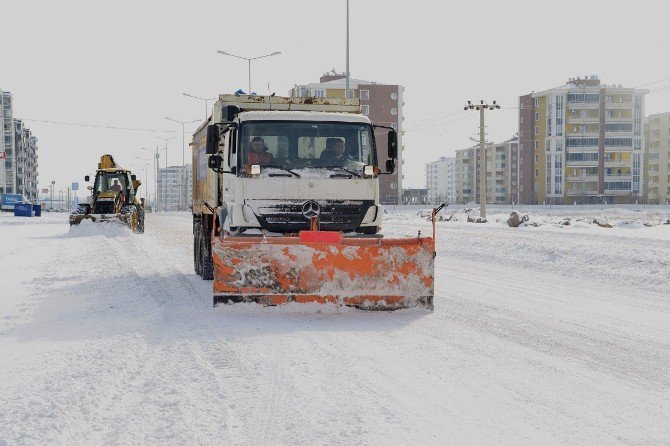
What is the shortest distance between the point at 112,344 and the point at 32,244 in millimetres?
17606

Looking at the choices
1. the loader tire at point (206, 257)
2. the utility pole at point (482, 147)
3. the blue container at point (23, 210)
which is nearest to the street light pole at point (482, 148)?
the utility pole at point (482, 147)

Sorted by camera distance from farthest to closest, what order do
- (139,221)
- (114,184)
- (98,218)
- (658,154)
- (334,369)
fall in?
(658,154) → (114,184) → (139,221) → (98,218) → (334,369)

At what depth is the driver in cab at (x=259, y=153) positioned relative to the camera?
945 cm

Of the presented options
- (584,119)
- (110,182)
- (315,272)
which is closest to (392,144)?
(315,272)

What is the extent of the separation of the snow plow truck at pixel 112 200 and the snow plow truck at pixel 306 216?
62.8 ft

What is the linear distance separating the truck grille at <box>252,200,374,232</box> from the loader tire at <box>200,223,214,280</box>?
10.3ft

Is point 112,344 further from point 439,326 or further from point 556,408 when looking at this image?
point 556,408

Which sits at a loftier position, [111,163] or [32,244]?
[111,163]

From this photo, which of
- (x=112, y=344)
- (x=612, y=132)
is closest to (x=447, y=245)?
(x=112, y=344)

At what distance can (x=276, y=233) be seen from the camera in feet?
30.1

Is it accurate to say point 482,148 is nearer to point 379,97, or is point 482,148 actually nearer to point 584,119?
point 379,97

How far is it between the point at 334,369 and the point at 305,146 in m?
4.53

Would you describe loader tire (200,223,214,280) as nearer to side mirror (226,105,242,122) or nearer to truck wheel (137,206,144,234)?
side mirror (226,105,242,122)

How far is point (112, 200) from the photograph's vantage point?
98.2 ft
